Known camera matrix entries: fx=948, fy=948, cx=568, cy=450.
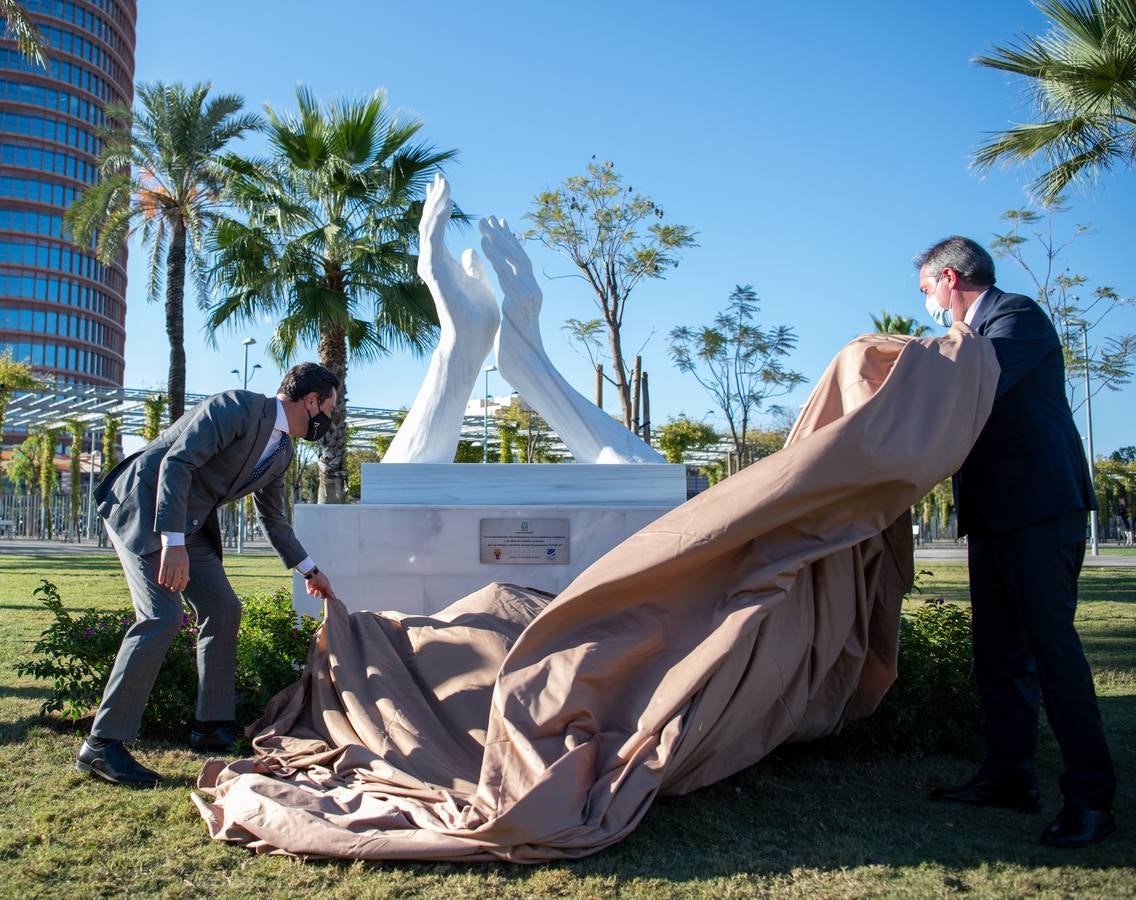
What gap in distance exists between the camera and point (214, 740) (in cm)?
445

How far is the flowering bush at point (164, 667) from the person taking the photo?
4.75 meters

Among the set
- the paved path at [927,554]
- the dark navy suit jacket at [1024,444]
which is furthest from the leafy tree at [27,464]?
the dark navy suit jacket at [1024,444]

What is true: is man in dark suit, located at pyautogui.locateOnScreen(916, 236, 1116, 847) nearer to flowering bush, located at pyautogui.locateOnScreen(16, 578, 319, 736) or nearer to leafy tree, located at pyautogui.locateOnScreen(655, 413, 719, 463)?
flowering bush, located at pyautogui.locateOnScreen(16, 578, 319, 736)

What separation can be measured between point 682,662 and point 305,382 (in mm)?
2217

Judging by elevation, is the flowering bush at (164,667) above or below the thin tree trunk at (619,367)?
below

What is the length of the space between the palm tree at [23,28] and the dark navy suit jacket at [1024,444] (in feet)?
43.4

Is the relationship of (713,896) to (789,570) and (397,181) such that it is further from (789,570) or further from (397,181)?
(397,181)

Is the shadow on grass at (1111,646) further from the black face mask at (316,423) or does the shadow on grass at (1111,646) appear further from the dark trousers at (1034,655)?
the black face mask at (316,423)

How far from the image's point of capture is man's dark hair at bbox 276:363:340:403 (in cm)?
439

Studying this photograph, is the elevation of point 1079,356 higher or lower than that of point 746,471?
higher

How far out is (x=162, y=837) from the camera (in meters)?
3.24

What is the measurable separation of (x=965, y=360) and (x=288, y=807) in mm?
2802

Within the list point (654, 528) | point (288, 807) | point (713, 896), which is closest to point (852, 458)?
point (654, 528)

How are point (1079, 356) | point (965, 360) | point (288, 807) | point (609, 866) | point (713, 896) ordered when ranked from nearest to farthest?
point (713, 896), point (609, 866), point (288, 807), point (965, 360), point (1079, 356)
